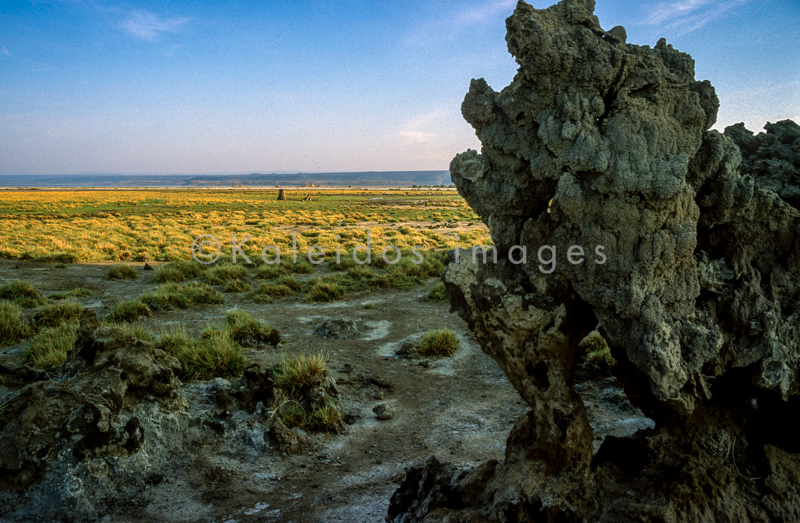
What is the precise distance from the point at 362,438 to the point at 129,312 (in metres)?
6.88

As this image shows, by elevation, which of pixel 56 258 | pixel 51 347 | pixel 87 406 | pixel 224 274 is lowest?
pixel 224 274

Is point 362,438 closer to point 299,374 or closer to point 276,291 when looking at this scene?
point 299,374

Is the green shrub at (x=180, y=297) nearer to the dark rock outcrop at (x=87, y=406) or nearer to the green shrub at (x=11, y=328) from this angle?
the green shrub at (x=11, y=328)

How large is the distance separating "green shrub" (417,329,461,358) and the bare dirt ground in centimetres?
18

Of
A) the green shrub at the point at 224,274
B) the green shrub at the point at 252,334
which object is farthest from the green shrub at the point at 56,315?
the green shrub at the point at 224,274

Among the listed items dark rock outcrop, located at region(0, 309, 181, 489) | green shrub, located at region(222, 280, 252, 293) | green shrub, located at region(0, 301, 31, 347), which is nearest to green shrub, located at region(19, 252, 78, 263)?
green shrub, located at region(222, 280, 252, 293)

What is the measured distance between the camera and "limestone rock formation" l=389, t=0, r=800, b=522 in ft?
9.91

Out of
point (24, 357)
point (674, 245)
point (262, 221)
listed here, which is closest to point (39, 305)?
point (24, 357)

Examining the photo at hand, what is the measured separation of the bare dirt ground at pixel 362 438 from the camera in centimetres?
419

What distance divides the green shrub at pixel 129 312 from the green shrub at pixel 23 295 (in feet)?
6.95

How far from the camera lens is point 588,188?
3148mm

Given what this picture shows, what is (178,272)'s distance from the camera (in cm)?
1481

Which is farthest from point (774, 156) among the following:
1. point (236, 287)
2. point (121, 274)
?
point (121, 274)

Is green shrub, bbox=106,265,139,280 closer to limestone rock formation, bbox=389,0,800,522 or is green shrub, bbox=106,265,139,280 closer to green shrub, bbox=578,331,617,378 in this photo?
green shrub, bbox=578,331,617,378
